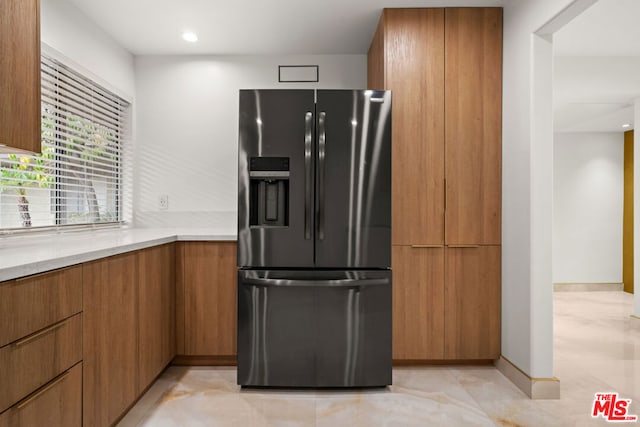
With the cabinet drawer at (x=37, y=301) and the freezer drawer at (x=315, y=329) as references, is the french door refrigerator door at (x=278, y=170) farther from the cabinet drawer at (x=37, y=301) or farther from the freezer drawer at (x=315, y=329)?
the cabinet drawer at (x=37, y=301)

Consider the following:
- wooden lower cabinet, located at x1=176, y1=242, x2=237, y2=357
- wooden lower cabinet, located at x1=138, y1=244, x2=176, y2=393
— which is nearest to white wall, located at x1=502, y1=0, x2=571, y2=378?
wooden lower cabinet, located at x1=176, y1=242, x2=237, y2=357

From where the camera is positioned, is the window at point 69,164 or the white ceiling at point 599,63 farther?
the white ceiling at point 599,63

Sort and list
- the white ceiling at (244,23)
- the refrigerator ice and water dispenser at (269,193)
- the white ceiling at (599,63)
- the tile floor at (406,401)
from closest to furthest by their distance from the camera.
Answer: the tile floor at (406,401) → the refrigerator ice and water dispenser at (269,193) → the white ceiling at (244,23) → the white ceiling at (599,63)

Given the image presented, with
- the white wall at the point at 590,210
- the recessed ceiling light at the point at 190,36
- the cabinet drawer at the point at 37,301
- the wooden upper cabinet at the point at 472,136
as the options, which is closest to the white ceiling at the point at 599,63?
the wooden upper cabinet at the point at 472,136

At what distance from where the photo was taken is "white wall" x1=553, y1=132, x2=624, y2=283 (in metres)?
6.12

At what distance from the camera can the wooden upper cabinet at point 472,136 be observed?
2.84m

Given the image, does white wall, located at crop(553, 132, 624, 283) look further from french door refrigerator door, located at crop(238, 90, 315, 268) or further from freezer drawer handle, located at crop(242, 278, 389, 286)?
french door refrigerator door, located at crop(238, 90, 315, 268)

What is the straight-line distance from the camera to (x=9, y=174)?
7.41 feet

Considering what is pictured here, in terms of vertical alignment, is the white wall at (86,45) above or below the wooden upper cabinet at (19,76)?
above

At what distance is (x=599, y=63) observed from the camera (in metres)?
3.90

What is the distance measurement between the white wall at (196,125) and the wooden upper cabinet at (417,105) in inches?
33.6

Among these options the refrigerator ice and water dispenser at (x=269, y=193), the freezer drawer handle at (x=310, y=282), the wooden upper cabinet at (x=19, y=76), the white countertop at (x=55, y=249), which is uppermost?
the wooden upper cabinet at (x=19, y=76)

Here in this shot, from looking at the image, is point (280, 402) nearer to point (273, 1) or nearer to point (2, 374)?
point (2, 374)

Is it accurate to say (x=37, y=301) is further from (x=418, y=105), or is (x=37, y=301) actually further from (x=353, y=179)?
(x=418, y=105)
